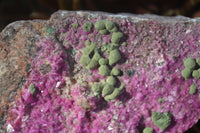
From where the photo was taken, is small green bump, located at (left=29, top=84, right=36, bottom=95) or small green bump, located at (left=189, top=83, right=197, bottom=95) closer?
small green bump, located at (left=29, top=84, right=36, bottom=95)

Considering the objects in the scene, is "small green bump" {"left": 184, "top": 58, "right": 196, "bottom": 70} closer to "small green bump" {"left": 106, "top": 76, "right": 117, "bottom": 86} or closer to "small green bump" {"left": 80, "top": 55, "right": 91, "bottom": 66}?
"small green bump" {"left": 106, "top": 76, "right": 117, "bottom": 86}

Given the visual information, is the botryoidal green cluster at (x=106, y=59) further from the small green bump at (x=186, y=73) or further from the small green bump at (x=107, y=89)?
the small green bump at (x=186, y=73)

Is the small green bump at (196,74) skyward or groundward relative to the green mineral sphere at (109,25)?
groundward

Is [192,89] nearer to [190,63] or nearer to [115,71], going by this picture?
[190,63]

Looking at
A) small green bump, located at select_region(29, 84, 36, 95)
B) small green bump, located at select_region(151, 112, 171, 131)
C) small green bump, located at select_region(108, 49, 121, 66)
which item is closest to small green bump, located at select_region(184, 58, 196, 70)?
small green bump, located at select_region(151, 112, 171, 131)

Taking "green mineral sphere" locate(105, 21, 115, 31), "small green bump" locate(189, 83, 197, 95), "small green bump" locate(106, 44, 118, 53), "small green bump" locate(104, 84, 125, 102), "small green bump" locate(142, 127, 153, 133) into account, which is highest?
"green mineral sphere" locate(105, 21, 115, 31)

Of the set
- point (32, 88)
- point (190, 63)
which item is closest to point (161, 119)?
point (190, 63)

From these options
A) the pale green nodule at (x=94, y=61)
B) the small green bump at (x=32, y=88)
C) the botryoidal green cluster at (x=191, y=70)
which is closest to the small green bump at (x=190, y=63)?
the botryoidal green cluster at (x=191, y=70)
